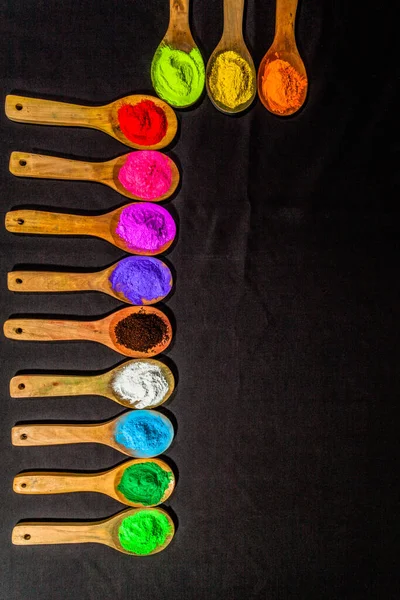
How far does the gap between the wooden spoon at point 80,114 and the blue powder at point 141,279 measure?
35 centimetres

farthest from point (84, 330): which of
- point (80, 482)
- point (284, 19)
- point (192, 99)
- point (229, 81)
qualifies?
point (284, 19)

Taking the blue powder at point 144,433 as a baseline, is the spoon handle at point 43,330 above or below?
above

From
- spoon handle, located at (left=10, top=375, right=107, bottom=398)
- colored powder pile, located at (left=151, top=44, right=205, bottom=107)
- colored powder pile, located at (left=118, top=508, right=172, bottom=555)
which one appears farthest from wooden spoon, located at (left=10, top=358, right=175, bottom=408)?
colored powder pile, located at (left=151, top=44, right=205, bottom=107)

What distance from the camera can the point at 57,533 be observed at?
1.55 m

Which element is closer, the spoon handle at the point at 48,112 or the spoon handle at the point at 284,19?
the spoon handle at the point at 48,112

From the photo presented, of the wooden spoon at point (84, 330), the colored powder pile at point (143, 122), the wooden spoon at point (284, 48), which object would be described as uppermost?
the wooden spoon at point (284, 48)

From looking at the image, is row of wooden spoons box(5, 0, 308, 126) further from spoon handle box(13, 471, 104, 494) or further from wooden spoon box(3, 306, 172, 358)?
spoon handle box(13, 471, 104, 494)

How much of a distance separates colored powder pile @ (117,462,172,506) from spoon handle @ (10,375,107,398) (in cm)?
26

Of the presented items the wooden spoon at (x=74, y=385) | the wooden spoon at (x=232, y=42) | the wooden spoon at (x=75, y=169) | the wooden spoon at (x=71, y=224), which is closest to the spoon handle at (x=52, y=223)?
the wooden spoon at (x=71, y=224)

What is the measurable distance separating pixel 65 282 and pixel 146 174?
395 mm

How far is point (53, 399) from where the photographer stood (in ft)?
5.20

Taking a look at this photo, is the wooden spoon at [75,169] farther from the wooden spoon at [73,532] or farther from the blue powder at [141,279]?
the wooden spoon at [73,532]

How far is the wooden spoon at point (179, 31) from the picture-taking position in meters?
1.62

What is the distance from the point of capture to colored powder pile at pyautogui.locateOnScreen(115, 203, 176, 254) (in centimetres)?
157
